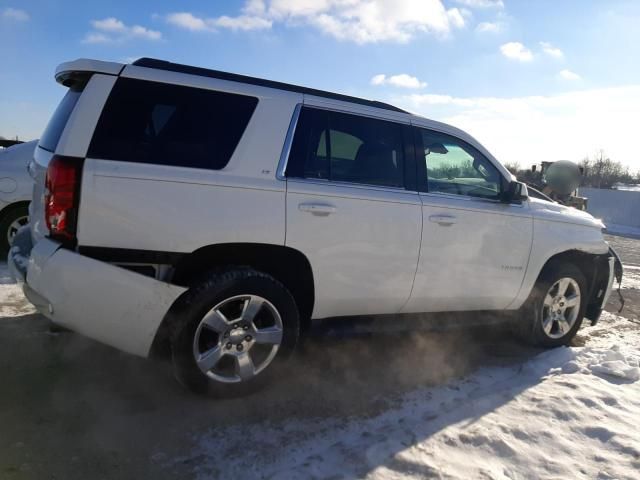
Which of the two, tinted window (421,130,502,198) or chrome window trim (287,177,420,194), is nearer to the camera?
chrome window trim (287,177,420,194)

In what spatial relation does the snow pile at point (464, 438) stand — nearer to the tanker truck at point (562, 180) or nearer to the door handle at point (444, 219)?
the door handle at point (444, 219)

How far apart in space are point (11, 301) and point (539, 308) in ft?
17.1

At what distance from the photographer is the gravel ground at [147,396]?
2.54 meters

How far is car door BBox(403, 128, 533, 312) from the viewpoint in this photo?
145 inches

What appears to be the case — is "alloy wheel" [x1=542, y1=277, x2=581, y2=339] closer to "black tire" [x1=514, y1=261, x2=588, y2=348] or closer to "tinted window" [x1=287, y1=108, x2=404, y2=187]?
"black tire" [x1=514, y1=261, x2=588, y2=348]

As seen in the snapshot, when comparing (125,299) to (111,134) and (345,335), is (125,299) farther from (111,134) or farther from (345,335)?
(345,335)

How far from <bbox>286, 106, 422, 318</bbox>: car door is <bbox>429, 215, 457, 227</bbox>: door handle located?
0.43 ft

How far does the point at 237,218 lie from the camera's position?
115 inches

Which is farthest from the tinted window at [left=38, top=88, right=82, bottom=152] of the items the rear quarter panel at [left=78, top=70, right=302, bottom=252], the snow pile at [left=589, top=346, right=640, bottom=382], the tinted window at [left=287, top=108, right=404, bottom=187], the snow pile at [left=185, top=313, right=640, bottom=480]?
the snow pile at [left=589, top=346, right=640, bottom=382]

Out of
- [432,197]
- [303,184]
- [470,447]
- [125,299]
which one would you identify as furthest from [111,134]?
[470,447]

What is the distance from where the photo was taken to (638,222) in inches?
1025

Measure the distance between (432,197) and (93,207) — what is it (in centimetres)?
239

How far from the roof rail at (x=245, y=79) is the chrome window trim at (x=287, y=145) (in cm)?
19

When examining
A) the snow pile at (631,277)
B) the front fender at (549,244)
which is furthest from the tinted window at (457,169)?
the snow pile at (631,277)
